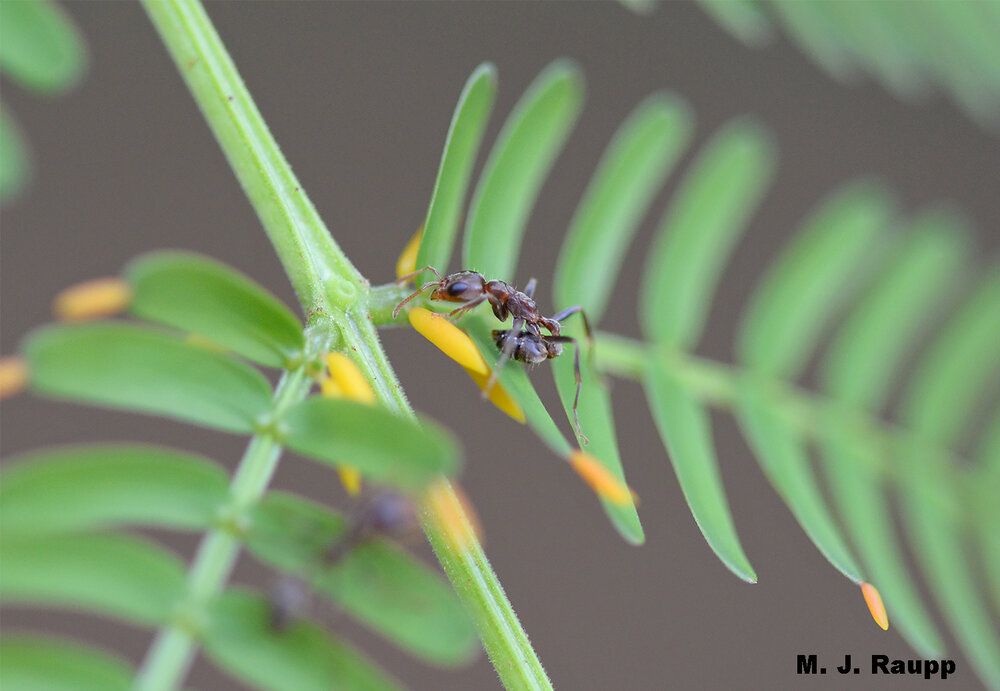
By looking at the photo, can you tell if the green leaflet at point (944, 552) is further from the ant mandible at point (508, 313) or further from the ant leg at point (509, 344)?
the ant leg at point (509, 344)

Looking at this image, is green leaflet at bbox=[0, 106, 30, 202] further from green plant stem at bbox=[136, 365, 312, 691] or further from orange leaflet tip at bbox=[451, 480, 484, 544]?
orange leaflet tip at bbox=[451, 480, 484, 544]

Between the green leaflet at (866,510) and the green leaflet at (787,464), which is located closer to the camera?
the green leaflet at (787,464)

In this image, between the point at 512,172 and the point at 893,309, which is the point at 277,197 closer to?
the point at 512,172

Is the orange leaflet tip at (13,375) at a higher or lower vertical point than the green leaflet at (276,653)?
higher

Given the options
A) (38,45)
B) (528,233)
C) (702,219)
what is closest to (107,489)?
(38,45)

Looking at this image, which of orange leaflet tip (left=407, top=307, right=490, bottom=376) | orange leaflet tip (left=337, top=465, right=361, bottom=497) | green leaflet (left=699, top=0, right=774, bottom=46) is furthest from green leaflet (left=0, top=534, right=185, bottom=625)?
green leaflet (left=699, top=0, right=774, bottom=46)

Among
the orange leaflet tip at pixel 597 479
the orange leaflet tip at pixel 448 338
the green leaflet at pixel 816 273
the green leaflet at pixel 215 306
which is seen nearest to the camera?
the green leaflet at pixel 215 306

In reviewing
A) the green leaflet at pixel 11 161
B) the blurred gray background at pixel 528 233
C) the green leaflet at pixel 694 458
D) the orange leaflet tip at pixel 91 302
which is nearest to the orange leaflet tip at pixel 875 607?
the green leaflet at pixel 694 458
